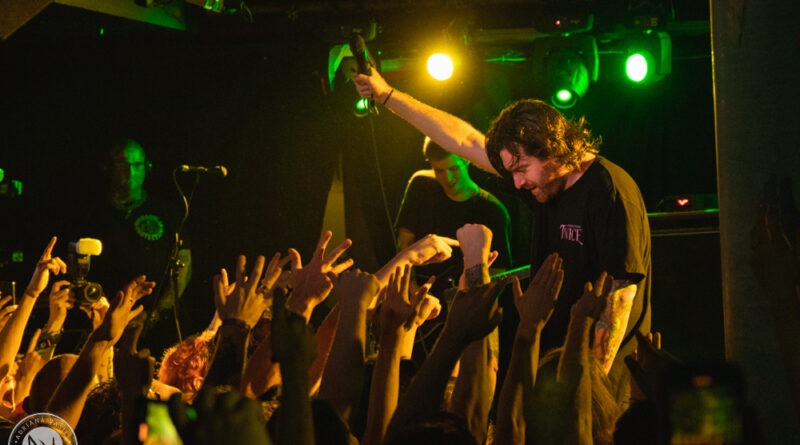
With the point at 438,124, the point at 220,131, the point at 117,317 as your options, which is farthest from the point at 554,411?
the point at 220,131

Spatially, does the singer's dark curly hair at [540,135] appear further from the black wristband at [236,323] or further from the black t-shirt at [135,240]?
the black t-shirt at [135,240]

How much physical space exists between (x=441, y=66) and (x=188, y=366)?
383cm

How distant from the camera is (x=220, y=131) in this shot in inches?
329

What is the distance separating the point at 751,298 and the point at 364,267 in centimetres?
650

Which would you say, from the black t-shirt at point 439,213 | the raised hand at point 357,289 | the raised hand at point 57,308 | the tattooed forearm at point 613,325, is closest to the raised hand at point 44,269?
the raised hand at point 57,308

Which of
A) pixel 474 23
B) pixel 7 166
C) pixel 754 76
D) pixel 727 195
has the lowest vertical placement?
pixel 727 195

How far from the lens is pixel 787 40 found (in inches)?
66.4

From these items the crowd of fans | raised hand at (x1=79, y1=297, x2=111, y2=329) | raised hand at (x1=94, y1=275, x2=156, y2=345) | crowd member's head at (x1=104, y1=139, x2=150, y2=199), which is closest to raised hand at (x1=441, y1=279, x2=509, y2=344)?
the crowd of fans

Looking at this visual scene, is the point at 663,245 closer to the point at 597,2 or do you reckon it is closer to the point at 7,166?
the point at 597,2

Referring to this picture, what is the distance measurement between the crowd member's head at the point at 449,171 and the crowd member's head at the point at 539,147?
9.94 ft

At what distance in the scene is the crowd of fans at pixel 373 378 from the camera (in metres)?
1.58

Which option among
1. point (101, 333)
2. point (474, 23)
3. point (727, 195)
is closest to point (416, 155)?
point (474, 23)

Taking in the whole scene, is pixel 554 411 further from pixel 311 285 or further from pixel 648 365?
pixel 311 285

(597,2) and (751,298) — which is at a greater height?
(597,2)
